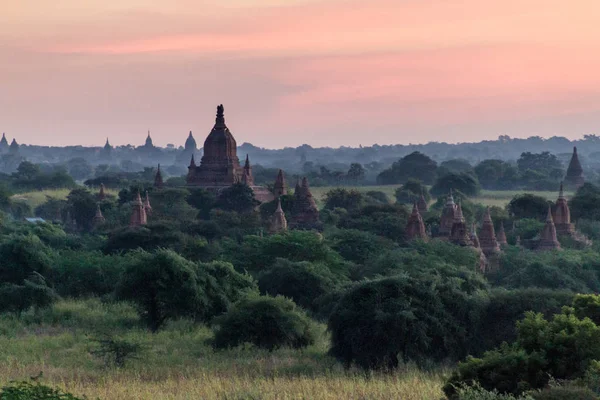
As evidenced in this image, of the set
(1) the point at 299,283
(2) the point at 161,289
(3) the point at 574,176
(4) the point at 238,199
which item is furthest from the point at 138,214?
(3) the point at 574,176

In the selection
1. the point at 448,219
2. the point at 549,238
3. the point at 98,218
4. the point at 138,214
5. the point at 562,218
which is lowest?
the point at 549,238

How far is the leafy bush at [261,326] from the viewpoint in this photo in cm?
2709

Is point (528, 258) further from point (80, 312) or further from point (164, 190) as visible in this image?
point (164, 190)

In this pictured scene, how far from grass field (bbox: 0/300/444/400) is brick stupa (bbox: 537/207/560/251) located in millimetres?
24912

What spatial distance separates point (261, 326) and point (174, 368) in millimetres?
3866

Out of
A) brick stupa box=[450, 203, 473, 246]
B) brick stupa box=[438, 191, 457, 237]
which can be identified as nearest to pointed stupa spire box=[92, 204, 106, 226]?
brick stupa box=[438, 191, 457, 237]

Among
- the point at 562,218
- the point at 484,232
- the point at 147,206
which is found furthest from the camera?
the point at 147,206

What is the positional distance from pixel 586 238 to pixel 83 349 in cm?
3725

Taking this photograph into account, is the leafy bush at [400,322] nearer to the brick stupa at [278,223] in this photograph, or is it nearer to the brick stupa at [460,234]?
the brick stupa at [460,234]

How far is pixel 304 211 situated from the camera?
6034 centimetres

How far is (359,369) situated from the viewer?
2409 cm

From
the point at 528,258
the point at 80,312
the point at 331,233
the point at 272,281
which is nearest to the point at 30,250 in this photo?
the point at 80,312

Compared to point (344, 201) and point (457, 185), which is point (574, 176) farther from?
point (344, 201)

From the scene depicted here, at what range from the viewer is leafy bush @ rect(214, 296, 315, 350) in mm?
27094
